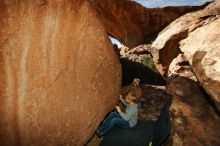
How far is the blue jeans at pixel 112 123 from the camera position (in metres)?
7.54

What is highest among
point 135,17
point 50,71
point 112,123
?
point 135,17

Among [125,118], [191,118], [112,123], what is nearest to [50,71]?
[112,123]

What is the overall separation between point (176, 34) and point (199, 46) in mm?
3400

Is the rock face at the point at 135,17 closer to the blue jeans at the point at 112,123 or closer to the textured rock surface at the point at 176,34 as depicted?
the textured rock surface at the point at 176,34

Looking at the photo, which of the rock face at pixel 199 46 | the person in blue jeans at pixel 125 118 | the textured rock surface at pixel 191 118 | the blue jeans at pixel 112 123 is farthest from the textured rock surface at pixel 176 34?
the blue jeans at pixel 112 123

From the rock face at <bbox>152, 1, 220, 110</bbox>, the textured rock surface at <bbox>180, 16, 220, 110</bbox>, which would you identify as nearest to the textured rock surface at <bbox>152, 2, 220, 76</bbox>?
the rock face at <bbox>152, 1, 220, 110</bbox>

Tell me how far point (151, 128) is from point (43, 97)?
2.60 m

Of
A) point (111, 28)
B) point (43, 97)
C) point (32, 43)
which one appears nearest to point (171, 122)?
point (43, 97)

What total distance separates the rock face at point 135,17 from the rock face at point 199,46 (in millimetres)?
8165

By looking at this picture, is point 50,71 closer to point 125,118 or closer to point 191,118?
point 125,118

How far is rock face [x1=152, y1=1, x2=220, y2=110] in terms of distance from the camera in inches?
268

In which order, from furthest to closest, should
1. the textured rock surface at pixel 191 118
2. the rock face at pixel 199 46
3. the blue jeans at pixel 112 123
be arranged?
1. the blue jeans at pixel 112 123
2. the textured rock surface at pixel 191 118
3. the rock face at pixel 199 46

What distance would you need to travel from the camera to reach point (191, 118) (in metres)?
7.48

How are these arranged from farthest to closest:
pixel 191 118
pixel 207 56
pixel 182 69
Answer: pixel 182 69, pixel 191 118, pixel 207 56
